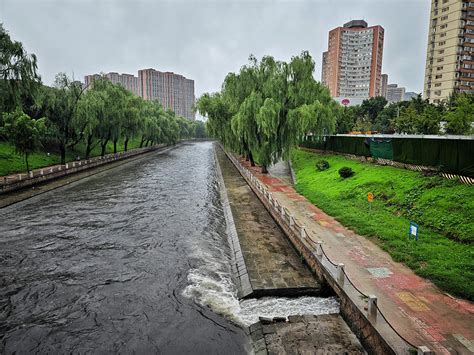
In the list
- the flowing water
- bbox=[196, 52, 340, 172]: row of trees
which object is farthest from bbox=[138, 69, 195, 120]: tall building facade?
the flowing water

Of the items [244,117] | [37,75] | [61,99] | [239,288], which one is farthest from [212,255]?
[61,99]

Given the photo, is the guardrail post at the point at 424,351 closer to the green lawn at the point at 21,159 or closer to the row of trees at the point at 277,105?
the row of trees at the point at 277,105

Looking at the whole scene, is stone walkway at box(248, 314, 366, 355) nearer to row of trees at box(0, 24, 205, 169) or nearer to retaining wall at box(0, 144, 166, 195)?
retaining wall at box(0, 144, 166, 195)

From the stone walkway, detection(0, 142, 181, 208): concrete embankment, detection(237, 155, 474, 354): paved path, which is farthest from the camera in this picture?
detection(0, 142, 181, 208): concrete embankment

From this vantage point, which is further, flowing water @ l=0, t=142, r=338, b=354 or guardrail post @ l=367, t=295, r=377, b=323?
flowing water @ l=0, t=142, r=338, b=354

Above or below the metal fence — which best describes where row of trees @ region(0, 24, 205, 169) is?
above

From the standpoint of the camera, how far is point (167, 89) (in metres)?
170

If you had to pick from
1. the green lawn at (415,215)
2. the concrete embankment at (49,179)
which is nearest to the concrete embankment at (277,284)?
the green lawn at (415,215)

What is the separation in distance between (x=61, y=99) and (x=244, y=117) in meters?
19.1

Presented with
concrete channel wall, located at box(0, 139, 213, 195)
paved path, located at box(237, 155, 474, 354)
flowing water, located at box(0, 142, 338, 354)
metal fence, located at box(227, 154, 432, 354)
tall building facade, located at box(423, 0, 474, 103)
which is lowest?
flowing water, located at box(0, 142, 338, 354)

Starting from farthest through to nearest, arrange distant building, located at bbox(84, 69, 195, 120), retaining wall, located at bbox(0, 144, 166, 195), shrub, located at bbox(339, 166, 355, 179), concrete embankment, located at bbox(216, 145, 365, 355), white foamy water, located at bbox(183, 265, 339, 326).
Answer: distant building, located at bbox(84, 69, 195, 120), shrub, located at bbox(339, 166, 355, 179), retaining wall, located at bbox(0, 144, 166, 195), white foamy water, located at bbox(183, 265, 339, 326), concrete embankment, located at bbox(216, 145, 365, 355)

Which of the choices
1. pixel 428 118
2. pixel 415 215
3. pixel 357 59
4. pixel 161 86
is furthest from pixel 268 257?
pixel 161 86

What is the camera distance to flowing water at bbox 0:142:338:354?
7121 mm

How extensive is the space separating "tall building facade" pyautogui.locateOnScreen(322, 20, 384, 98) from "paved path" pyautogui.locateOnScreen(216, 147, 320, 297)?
461 feet
